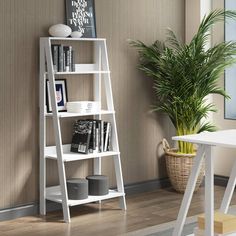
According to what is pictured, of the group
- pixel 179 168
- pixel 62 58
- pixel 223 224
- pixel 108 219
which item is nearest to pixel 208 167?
pixel 223 224

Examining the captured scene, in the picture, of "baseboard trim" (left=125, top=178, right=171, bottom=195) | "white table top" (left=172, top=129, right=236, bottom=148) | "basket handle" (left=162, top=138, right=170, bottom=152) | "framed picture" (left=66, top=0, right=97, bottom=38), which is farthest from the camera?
"basket handle" (left=162, top=138, right=170, bottom=152)

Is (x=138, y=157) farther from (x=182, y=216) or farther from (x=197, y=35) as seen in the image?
(x=182, y=216)

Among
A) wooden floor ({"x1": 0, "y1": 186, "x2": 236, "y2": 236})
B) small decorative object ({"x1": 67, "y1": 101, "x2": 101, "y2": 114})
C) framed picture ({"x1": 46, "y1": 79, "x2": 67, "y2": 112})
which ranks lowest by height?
wooden floor ({"x1": 0, "y1": 186, "x2": 236, "y2": 236})

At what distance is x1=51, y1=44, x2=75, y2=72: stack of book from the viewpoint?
5.07m

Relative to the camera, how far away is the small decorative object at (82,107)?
5172 mm

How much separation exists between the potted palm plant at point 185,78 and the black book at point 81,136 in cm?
98

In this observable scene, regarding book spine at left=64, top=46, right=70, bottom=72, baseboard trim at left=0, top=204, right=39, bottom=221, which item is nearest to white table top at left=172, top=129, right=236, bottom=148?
book spine at left=64, top=46, right=70, bottom=72

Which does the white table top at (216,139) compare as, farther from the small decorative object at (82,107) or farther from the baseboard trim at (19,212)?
the baseboard trim at (19,212)

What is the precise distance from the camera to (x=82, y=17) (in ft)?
17.7

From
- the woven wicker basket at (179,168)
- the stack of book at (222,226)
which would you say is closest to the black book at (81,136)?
the woven wicker basket at (179,168)

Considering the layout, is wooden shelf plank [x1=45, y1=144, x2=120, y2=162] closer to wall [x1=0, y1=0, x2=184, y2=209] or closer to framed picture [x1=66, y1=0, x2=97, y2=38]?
wall [x1=0, y1=0, x2=184, y2=209]

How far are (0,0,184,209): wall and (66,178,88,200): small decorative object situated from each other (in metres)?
0.29

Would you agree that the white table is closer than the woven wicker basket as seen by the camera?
Yes

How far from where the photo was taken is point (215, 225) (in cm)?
411
